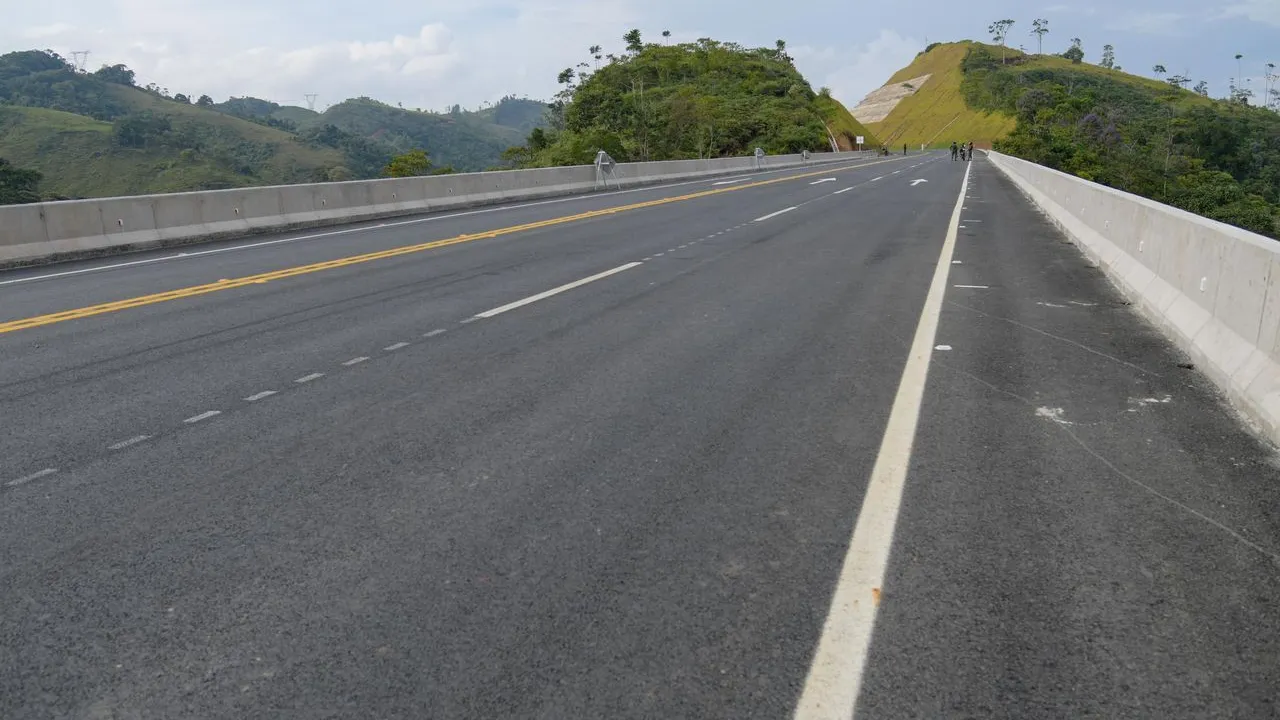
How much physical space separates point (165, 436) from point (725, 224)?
534 inches

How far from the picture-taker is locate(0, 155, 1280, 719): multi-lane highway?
278cm

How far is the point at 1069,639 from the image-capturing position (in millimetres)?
2975

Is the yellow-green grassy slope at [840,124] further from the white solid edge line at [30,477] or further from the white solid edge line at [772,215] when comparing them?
the white solid edge line at [30,477]

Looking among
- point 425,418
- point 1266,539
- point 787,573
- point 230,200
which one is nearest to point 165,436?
point 425,418

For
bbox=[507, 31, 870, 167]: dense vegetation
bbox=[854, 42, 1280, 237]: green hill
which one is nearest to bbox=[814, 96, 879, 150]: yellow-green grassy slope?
bbox=[507, 31, 870, 167]: dense vegetation

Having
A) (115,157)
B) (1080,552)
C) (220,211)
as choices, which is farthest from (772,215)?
(115,157)

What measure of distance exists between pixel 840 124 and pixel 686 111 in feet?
163

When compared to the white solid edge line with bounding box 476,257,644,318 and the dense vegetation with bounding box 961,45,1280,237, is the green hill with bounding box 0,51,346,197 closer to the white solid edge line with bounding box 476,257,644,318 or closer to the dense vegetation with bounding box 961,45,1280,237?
the dense vegetation with bounding box 961,45,1280,237

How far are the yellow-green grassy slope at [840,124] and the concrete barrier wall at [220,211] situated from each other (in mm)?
115015

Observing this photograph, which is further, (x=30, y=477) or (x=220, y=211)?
(x=220, y=211)

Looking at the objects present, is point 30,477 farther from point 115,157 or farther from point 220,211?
point 115,157

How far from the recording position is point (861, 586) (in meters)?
3.33

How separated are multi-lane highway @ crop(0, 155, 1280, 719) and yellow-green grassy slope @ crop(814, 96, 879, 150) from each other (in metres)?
131

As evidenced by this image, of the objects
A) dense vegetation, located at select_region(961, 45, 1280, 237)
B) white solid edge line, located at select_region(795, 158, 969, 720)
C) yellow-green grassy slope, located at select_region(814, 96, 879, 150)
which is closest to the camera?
white solid edge line, located at select_region(795, 158, 969, 720)
